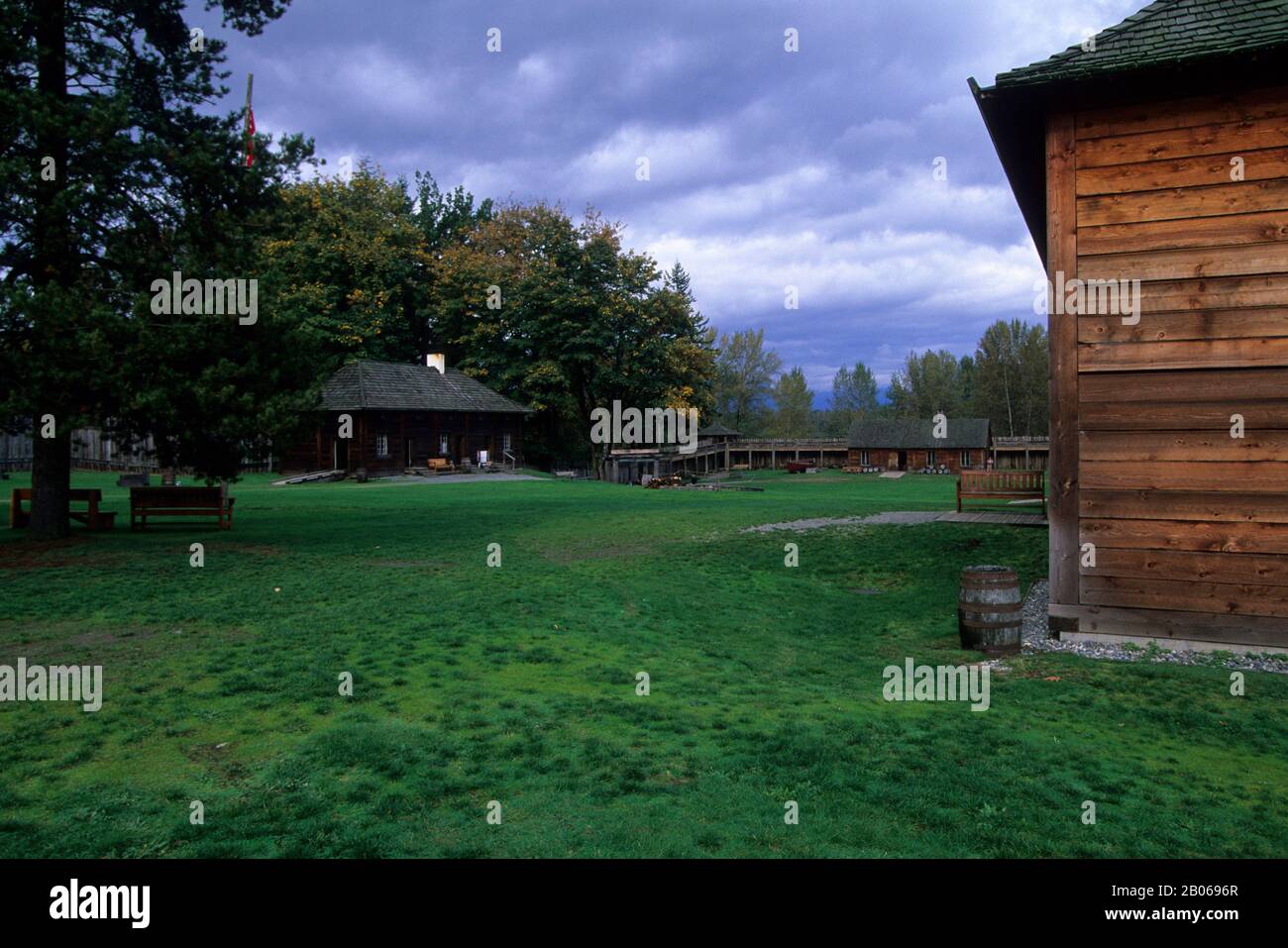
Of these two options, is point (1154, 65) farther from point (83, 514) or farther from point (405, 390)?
point (405, 390)

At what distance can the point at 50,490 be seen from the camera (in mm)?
16047

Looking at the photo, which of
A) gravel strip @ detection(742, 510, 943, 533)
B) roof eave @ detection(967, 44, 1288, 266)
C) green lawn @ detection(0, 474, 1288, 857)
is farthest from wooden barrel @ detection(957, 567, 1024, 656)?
gravel strip @ detection(742, 510, 943, 533)

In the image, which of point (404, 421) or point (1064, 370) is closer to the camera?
point (1064, 370)

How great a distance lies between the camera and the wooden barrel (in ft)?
30.0

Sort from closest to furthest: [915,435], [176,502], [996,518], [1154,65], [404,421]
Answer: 1. [1154,65]
2. [176,502]
3. [996,518]
4. [404,421]
5. [915,435]

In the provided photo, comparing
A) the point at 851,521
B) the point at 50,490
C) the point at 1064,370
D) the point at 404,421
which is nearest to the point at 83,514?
the point at 50,490

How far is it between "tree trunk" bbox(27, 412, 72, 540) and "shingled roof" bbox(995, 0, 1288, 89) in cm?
1723

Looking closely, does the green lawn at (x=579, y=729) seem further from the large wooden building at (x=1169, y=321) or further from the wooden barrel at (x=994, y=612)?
the large wooden building at (x=1169, y=321)

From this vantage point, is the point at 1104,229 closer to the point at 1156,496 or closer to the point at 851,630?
the point at 1156,496

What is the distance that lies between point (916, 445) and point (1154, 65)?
227ft

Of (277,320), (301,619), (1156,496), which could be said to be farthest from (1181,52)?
(277,320)

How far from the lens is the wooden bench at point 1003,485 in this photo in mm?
20328

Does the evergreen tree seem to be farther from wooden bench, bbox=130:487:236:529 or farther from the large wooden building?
the large wooden building
